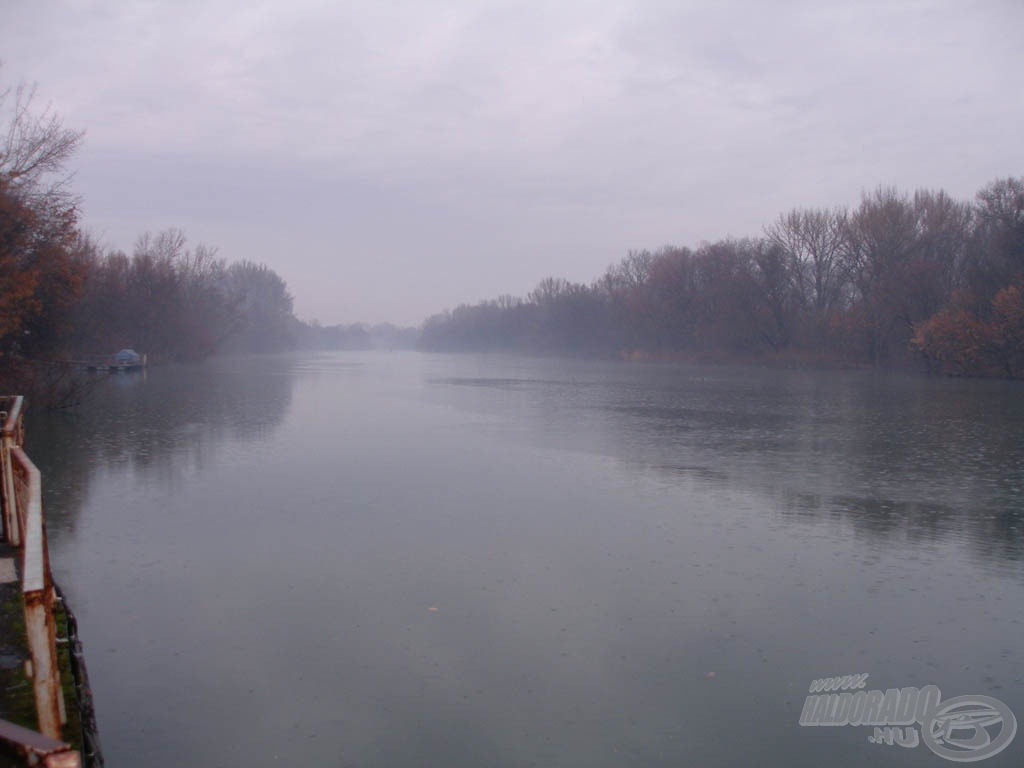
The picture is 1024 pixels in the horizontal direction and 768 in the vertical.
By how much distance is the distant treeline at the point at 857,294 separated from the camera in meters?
46.8

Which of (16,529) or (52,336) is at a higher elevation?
(52,336)

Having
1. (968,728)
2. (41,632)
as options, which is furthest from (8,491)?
(968,728)

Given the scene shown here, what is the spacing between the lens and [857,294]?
6756 cm

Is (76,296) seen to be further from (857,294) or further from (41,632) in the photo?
(857,294)

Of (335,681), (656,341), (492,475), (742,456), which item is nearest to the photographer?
(335,681)

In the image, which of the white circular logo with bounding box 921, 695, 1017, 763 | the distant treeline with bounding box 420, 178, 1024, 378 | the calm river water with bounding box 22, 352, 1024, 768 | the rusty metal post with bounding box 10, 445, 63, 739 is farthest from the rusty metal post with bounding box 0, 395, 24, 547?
the distant treeline with bounding box 420, 178, 1024, 378

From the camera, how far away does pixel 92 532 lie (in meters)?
9.82

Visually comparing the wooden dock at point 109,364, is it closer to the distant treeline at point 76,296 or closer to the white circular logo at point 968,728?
the distant treeline at point 76,296

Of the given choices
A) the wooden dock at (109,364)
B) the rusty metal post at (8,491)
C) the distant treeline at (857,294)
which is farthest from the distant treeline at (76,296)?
the distant treeline at (857,294)

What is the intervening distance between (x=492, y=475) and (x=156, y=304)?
5063 cm

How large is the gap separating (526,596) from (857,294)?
66.3 metres

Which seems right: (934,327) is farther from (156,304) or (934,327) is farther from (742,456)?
(156,304)

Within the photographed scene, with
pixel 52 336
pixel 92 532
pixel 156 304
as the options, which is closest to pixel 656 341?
pixel 156 304

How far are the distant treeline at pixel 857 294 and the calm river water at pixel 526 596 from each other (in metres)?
33.7
